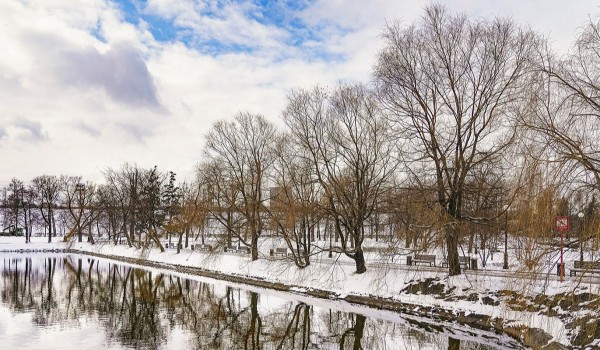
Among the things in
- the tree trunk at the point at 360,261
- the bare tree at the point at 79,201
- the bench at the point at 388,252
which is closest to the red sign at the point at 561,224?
the bench at the point at 388,252

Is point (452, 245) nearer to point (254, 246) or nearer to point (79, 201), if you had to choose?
point (254, 246)

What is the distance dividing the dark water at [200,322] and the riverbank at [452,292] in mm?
1044

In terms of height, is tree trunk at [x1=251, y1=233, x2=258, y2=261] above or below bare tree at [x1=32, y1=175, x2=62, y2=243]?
below

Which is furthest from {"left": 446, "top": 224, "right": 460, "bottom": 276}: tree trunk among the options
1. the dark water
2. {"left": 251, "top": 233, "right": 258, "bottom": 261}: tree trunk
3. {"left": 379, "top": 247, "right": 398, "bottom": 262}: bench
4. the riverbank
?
{"left": 251, "top": 233, "right": 258, "bottom": 261}: tree trunk

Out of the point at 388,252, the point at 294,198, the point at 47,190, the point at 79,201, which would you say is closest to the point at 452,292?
the point at 388,252

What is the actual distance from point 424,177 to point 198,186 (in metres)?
27.1

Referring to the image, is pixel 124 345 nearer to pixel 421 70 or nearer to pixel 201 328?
pixel 201 328

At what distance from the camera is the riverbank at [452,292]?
1412 cm

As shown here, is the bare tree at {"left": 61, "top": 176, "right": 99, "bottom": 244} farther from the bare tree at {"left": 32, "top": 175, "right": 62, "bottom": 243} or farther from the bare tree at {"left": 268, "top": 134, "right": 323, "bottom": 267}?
→ the bare tree at {"left": 268, "top": 134, "right": 323, "bottom": 267}

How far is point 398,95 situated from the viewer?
23984 mm

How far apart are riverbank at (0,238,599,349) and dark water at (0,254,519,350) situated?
3.43 ft

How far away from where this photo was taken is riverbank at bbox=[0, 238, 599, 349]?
556 inches

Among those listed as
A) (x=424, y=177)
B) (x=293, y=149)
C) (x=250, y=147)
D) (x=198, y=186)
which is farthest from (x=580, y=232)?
(x=198, y=186)

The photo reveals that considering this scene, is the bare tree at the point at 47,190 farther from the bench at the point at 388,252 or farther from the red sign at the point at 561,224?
the red sign at the point at 561,224
